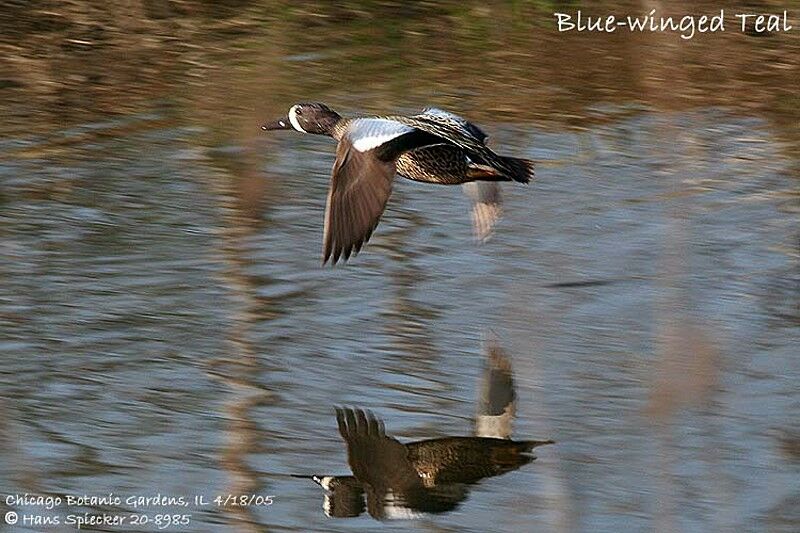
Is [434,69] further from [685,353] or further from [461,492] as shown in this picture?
[461,492]

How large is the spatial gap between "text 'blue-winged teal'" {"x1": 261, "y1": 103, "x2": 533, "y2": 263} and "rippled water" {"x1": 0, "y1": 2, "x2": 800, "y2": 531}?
1.31 feet

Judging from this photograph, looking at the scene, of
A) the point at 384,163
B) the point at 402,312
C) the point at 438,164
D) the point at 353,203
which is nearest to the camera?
the point at 353,203

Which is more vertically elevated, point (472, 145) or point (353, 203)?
point (472, 145)

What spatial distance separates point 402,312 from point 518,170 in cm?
→ 73

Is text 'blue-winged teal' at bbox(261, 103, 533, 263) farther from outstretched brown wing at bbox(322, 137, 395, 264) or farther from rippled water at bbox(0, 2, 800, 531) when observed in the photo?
rippled water at bbox(0, 2, 800, 531)

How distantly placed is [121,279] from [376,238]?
3.99ft

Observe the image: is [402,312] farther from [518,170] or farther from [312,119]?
[312,119]

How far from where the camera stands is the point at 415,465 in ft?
17.7

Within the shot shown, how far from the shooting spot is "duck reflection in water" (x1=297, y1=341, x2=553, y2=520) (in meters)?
5.11

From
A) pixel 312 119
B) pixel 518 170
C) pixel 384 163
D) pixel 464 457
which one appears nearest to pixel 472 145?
pixel 518 170

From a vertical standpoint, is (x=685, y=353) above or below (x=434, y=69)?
below

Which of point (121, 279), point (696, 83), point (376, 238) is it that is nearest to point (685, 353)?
point (376, 238)

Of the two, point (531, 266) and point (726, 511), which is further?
point (531, 266)

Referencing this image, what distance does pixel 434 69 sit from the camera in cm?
1045
